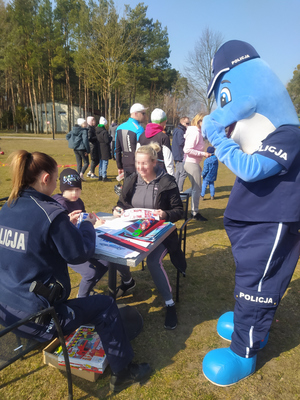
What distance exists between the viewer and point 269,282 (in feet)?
6.09

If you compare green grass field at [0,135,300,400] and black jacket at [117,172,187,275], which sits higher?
black jacket at [117,172,187,275]

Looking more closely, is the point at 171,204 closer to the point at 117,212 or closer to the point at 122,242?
the point at 117,212

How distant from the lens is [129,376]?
1.93 m

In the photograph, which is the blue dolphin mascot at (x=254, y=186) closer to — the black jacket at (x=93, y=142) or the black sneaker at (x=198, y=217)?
the black sneaker at (x=198, y=217)

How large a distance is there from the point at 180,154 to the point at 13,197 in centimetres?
544

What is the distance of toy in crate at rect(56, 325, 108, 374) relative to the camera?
195cm

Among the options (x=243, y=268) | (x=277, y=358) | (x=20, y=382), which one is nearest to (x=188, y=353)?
(x=277, y=358)

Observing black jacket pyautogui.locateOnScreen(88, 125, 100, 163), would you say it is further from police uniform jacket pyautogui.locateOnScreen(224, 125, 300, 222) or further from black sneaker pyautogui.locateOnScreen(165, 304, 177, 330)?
police uniform jacket pyautogui.locateOnScreen(224, 125, 300, 222)

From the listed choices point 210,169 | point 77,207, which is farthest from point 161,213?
point 210,169

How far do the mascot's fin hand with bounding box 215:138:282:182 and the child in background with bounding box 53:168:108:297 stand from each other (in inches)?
57.4

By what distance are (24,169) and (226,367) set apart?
1.96 meters

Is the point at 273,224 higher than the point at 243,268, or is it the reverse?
the point at 273,224

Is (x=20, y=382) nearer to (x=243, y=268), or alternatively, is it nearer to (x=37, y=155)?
(x=37, y=155)

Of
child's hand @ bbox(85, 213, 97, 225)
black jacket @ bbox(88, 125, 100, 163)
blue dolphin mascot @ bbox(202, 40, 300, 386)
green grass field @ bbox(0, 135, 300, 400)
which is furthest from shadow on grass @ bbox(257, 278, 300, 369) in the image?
black jacket @ bbox(88, 125, 100, 163)
